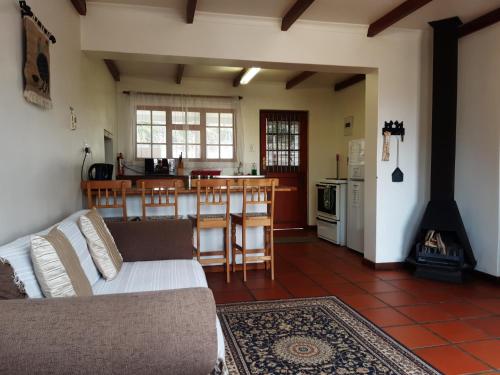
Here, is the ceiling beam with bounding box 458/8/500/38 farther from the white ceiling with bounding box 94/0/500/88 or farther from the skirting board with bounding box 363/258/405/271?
the skirting board with bounding box 363/258/405/271

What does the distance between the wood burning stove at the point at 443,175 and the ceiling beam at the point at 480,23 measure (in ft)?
0.24

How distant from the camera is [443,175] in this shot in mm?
3832

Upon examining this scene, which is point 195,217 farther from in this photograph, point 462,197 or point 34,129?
point 462,197

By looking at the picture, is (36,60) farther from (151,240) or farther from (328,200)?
(328,200)

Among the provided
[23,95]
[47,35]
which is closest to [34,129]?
[23,95]

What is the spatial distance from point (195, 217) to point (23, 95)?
202cm

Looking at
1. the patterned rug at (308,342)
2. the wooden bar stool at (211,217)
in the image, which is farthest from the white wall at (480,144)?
the wooden bar stool at (211,217)

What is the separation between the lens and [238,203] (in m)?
4.17

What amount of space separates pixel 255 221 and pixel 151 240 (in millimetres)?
1260

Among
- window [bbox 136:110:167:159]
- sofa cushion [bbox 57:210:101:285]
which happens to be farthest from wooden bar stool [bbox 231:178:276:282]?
window [bbox 136:110:167:159]

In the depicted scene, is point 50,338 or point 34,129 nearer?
point 50,338

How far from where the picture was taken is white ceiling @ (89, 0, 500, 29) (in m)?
3.31

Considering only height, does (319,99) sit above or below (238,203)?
above

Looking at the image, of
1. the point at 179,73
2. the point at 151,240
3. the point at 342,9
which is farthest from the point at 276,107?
the point at 151,240
